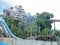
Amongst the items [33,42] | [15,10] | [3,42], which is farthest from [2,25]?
[15,10]

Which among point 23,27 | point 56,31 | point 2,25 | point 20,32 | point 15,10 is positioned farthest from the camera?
point 15,10

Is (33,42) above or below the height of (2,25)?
below

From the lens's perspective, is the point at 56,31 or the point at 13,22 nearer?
the point at 13,22

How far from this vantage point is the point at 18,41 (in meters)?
8.64

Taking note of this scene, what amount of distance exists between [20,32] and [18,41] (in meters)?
2.90

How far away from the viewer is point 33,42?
8.68 m

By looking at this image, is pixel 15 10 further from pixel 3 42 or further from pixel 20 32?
pixel 3 42

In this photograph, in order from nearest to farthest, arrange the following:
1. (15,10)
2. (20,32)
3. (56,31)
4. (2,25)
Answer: (2,25) < (20,32) < (56,31) < (15,10)

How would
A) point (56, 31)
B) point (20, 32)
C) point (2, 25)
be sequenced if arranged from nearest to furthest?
point (2, 25) < point (20, 32) < point (56, 31)

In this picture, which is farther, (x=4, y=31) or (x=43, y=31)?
(x=43, y=31)

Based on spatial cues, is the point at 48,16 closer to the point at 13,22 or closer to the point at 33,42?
the point at 13,22

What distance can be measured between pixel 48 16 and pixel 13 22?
10.3 ft

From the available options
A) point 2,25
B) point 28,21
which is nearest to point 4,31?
point 2,25

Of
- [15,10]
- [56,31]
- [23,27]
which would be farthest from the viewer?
[15,10]
